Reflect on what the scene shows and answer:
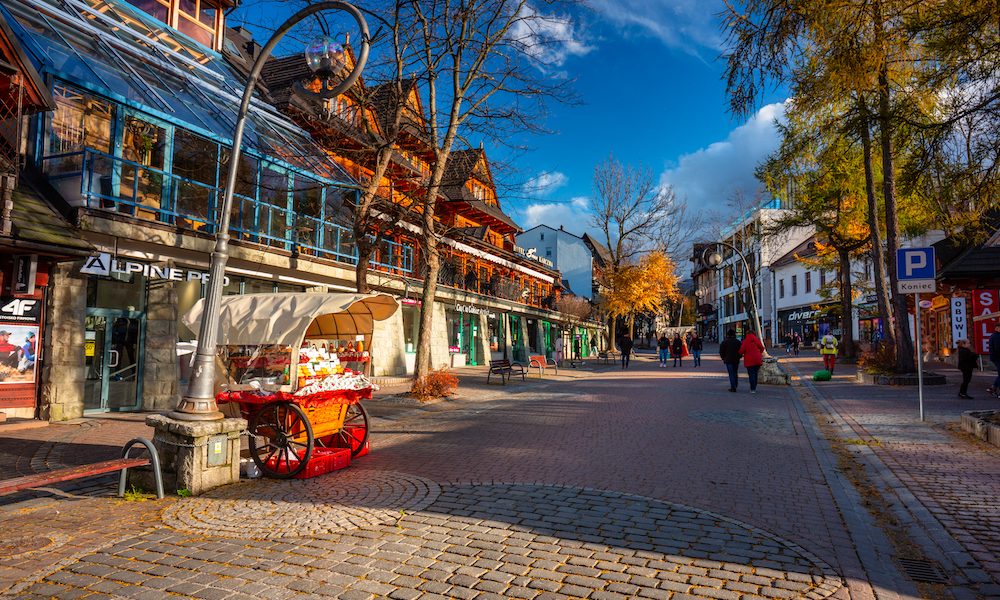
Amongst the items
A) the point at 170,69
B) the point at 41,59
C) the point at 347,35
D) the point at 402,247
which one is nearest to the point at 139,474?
the point at 41,59

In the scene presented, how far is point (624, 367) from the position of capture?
31375mm

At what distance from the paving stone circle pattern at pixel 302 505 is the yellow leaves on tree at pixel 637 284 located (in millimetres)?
36629

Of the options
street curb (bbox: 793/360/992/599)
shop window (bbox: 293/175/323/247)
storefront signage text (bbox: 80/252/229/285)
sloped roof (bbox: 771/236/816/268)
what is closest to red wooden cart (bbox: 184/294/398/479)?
storefront signage text (bbox: 80/252/229/285)

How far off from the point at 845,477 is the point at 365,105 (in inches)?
510

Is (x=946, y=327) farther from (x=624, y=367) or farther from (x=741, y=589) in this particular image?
(x=741, y=589)

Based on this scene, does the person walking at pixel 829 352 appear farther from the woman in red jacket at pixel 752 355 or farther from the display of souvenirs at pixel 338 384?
the display of souvenirs at pixel 338 384

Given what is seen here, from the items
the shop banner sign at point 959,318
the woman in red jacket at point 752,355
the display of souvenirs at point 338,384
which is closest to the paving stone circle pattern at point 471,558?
the display of souvenirs at point 338,384

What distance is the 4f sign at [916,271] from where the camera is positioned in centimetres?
1063

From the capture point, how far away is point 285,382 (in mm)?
7211

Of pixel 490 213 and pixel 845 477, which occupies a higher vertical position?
pixel 490 213

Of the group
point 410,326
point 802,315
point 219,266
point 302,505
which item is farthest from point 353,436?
point 802,315

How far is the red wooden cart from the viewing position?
22.7 feet

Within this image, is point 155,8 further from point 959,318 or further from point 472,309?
point 959,318

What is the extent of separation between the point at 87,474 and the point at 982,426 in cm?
1105
